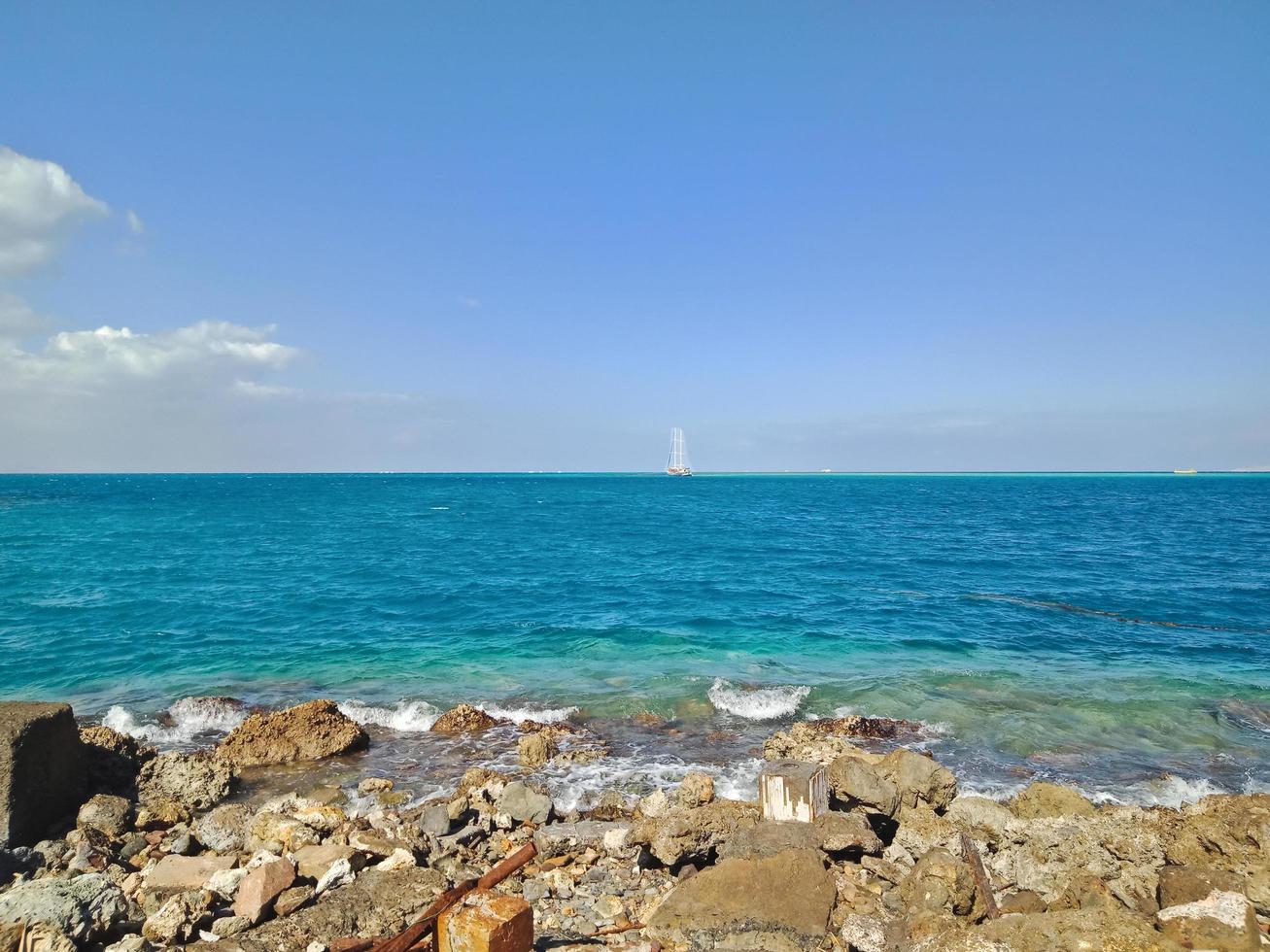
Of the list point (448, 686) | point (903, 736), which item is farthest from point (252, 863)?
point (903, 736)

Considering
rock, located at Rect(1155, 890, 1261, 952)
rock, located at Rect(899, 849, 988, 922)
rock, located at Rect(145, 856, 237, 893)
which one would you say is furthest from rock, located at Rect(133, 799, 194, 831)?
rock, located at Rect(1155, 890, 1261, 952)

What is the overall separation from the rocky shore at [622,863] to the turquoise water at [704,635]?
12.3 ft

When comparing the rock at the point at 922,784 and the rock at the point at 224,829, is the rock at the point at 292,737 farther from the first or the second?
the rock at the point at 922,784

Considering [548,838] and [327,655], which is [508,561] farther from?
[548,838]

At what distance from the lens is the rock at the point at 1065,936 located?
195 inches

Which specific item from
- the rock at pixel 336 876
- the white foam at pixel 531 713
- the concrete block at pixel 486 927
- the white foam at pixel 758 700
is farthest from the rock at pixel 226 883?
the white foam at pixel 758 700

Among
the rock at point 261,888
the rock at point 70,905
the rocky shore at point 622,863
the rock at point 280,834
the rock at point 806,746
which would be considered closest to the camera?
the rock at point 70,905

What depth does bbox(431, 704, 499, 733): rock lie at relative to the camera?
557 inches

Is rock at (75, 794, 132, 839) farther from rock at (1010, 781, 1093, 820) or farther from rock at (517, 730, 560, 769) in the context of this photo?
rock at (1010, 781, 1093, 820)

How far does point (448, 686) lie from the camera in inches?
679

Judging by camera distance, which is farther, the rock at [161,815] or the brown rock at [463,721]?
the brown rock at [463,721]

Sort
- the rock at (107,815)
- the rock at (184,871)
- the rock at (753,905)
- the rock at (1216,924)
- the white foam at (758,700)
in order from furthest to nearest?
the white foam at (758,700) < the rock at (107,815) < the rock at (184,871) < the rock at (753,905) < the rock at (1216,924)

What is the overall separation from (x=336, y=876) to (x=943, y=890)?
6533mm

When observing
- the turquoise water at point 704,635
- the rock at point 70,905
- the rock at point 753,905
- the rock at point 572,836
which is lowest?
the turquoise water at point 704,635
